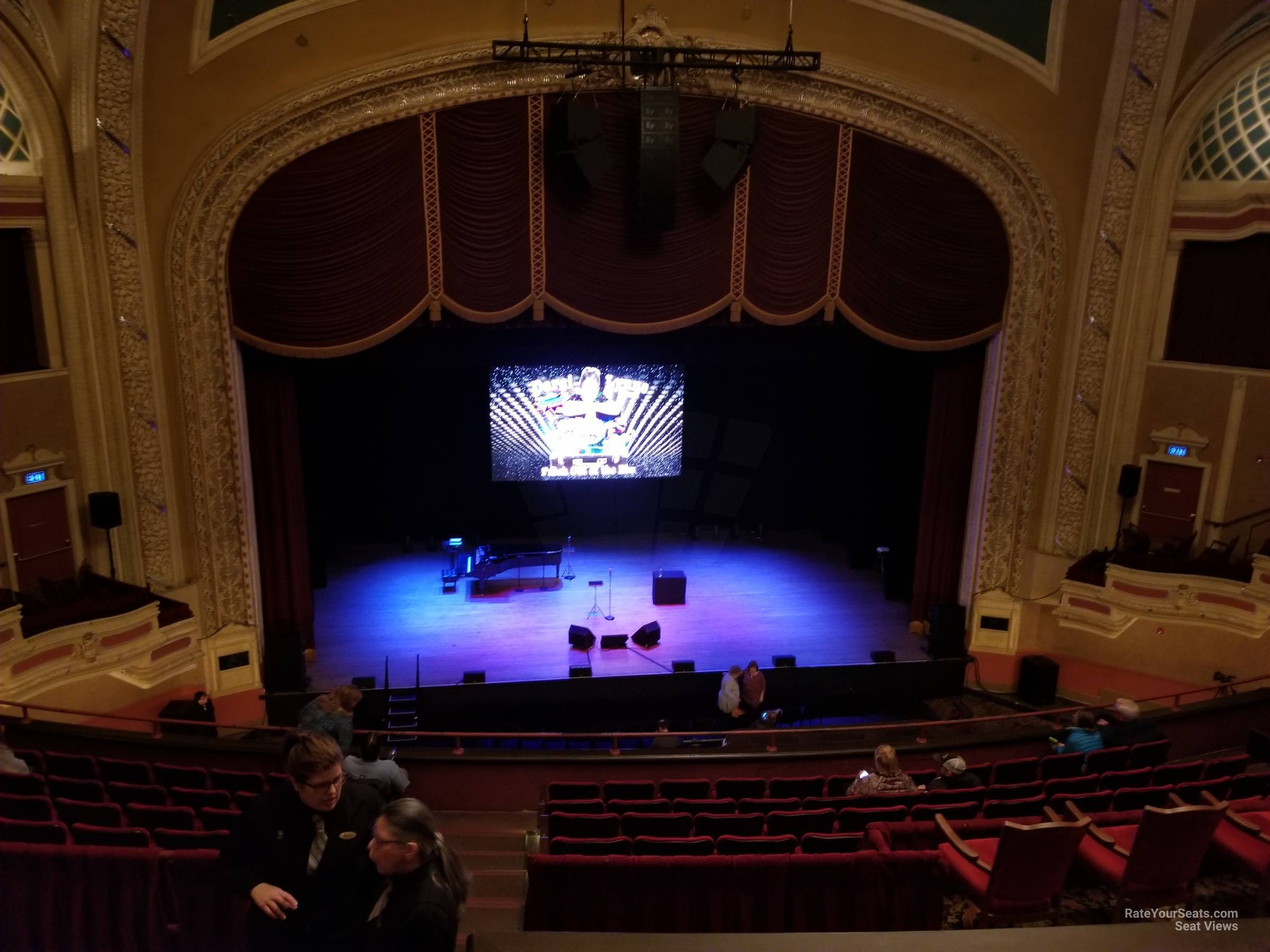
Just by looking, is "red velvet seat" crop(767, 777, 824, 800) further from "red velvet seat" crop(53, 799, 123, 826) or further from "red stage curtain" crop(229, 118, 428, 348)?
"red stage curtain" crop(229, 118, 428, 348)

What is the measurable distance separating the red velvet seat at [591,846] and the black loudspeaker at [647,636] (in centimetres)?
650

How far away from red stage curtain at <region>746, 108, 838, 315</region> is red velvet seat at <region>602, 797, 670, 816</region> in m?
6.36

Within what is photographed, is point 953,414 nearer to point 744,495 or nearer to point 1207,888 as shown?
point 744,495

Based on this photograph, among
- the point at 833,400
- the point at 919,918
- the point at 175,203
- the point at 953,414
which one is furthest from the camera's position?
the point at 833,400

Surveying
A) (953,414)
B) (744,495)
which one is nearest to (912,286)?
(953,414)

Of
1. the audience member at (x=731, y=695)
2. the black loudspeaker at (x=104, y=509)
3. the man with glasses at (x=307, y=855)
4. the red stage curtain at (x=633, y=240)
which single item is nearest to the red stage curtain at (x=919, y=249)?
the red stage curtain at (x=633, y=240)

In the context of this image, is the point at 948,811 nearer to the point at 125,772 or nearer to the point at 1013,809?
the point at 1013,809

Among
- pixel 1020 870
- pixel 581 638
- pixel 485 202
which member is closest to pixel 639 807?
pixel 1020 870

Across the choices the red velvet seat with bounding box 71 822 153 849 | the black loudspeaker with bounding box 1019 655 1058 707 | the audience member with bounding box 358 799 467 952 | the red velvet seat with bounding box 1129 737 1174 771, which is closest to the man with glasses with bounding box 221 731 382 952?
the audience member with bounding box 358 799 467 952

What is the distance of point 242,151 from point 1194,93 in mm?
9905

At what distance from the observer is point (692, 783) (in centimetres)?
648

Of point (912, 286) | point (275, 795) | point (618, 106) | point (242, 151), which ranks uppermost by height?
point (618, 106)

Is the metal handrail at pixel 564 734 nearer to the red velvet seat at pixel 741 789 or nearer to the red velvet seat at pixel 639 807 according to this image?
the red velvet seat at pixel 741 789

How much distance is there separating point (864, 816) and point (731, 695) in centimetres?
452
